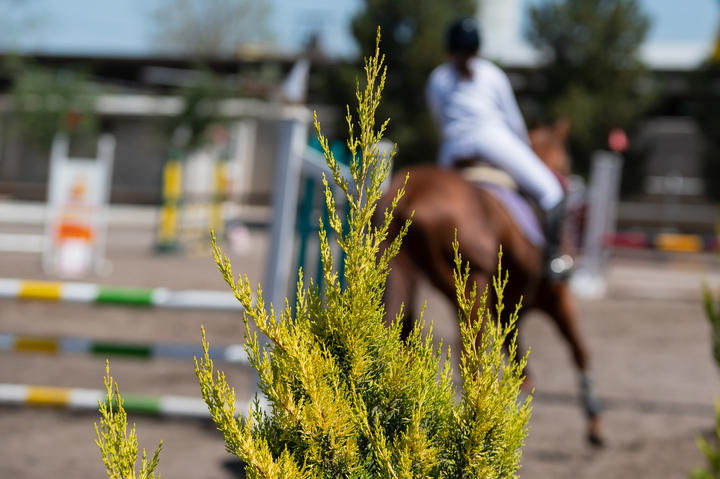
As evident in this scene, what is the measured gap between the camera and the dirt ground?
156 inches

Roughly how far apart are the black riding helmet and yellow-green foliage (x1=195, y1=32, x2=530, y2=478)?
300cm

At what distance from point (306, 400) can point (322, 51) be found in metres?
34.4

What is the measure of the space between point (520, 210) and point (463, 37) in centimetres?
97

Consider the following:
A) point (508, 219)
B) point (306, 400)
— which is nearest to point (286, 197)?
point (508, 219)

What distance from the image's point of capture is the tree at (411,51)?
27.8 m

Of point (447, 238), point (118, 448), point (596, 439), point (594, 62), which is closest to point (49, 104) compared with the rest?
point (594, 62)

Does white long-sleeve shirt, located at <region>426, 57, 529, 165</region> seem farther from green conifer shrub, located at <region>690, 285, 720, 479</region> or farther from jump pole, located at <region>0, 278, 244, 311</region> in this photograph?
green conifer shrub, located at <region>690, 285, 720, 479</region>

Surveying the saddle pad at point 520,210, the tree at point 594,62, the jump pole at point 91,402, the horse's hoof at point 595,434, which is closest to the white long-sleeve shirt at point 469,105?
the saddle pad at point 520,210

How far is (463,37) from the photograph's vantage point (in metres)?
4.01

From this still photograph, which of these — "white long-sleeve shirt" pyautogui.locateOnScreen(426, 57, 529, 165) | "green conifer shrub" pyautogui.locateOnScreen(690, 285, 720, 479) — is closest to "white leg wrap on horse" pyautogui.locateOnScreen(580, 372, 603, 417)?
"white long-sleeve shirt" pyautogui.locateOnScreen(426, 57, 529, 165)

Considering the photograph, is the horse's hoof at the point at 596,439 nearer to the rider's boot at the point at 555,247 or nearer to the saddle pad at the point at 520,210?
the rider's boot at the point at 555,247

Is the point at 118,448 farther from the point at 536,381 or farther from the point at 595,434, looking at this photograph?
the point at 536,381

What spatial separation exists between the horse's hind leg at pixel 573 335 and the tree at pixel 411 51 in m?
22.9

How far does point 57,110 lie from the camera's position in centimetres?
3044
